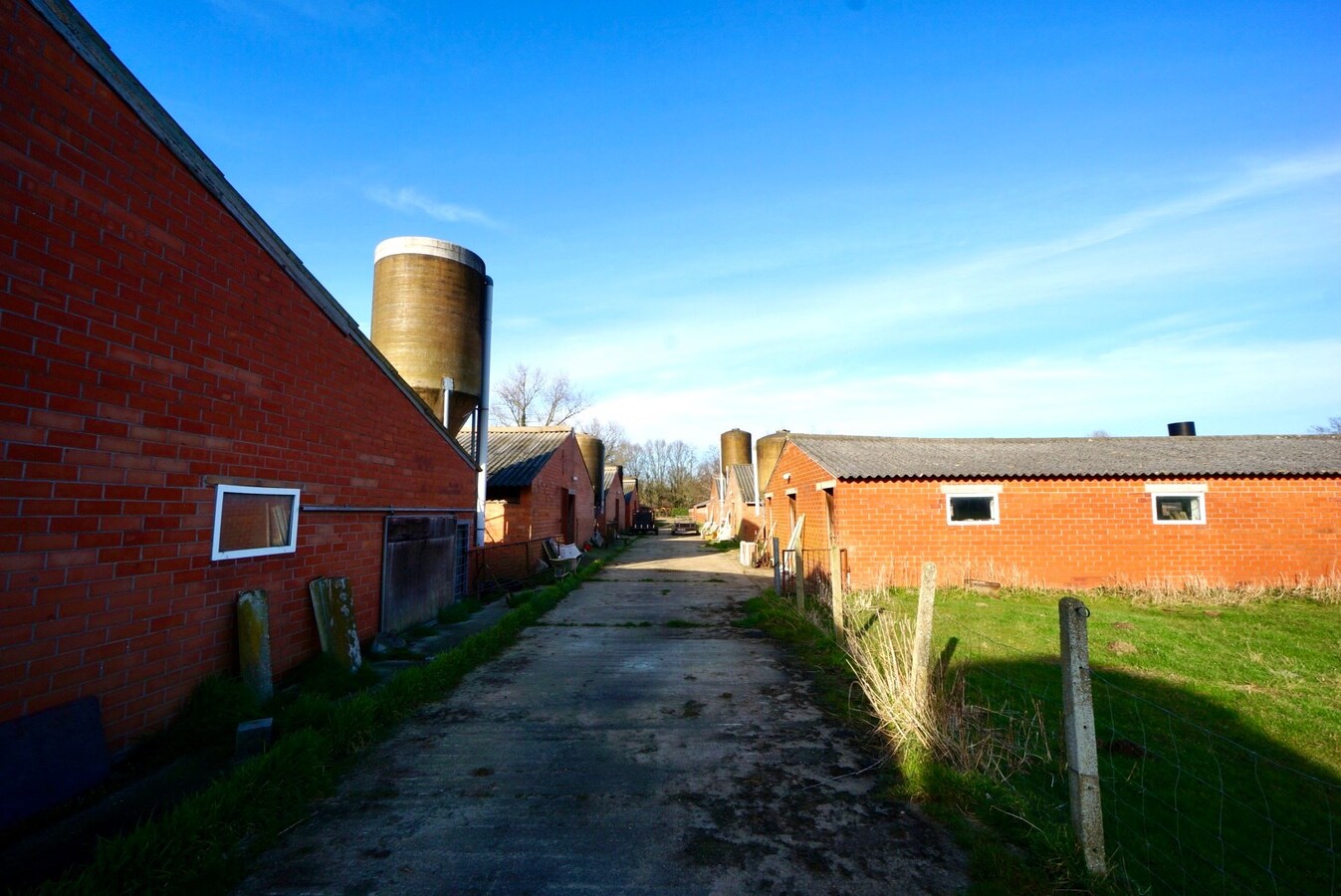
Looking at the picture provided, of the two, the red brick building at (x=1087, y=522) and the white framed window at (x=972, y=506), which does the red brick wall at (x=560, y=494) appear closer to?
the red brick building at (x=1087, y=522)

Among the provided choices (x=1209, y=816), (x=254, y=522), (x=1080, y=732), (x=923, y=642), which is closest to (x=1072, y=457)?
(x=1209, y=816)

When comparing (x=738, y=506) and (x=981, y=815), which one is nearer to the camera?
(x=981, y=815)

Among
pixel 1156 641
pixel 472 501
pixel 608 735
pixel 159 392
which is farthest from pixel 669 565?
pixel 159 392

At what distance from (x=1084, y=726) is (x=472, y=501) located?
1051cm

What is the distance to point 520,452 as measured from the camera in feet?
57.2

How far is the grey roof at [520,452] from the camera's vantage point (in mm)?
15281

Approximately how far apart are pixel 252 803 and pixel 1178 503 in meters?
17.7

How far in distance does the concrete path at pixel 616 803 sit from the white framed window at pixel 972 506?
857cm

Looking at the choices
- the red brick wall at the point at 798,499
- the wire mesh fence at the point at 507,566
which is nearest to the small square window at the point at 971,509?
the red brick wall at the point at 798,499

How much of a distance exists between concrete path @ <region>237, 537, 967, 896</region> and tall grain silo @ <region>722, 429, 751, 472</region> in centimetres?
2847

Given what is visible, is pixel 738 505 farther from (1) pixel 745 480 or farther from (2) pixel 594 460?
(2) pixel 594 460

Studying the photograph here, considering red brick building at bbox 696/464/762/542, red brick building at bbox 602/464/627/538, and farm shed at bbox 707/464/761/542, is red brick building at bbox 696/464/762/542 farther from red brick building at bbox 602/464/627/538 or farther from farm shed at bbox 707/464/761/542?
red brick building at bbox 602/464/627/538

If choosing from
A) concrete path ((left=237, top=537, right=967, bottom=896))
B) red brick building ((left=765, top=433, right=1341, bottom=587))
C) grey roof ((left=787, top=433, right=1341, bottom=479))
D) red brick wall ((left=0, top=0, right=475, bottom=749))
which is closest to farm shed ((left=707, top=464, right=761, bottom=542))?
grey roof ((left=787, top=433, right=1341, bottom=479))

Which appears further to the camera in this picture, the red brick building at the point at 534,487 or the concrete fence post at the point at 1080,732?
the red brick building at the point at 534,487
